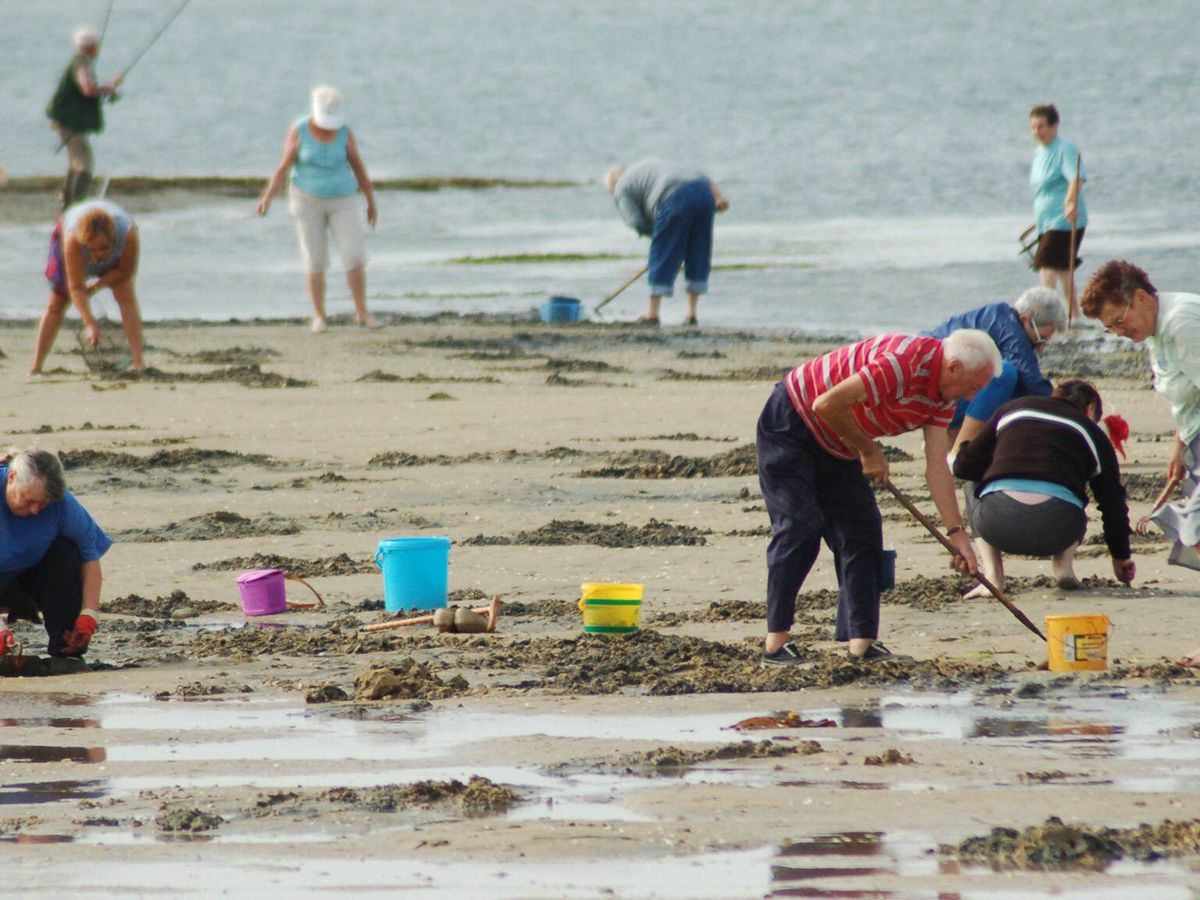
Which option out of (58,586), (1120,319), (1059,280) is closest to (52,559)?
(58,586)

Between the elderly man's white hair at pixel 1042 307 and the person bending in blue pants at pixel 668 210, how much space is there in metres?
8.41

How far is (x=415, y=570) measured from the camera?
7.38m

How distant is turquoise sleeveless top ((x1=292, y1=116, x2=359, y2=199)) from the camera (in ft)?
48.3

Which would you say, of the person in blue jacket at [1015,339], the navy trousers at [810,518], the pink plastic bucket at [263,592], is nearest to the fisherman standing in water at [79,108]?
the pink plastic bucket at [263,592]

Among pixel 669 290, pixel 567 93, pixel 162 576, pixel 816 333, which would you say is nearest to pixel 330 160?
pixel 669 290

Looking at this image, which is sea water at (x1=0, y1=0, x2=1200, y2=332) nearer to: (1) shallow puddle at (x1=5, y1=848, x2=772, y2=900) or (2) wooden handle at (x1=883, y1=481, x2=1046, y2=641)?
(2) wooden handle at (x1=883, y1=481, x2=1046, y2=641)

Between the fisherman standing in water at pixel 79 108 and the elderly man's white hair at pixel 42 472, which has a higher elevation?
the fisherman standing in water at pixel 79 108

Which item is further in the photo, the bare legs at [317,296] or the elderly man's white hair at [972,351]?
the bare legs at [317,296]

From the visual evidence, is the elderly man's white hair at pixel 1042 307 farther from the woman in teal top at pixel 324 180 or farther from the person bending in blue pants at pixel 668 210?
the person bending in blue pants at pixel 668 210

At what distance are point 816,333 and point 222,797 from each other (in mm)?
12615

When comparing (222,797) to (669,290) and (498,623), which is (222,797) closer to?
(498,623)

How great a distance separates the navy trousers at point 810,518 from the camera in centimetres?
645

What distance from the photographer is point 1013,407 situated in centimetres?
737

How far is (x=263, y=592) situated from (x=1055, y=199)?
930cm
